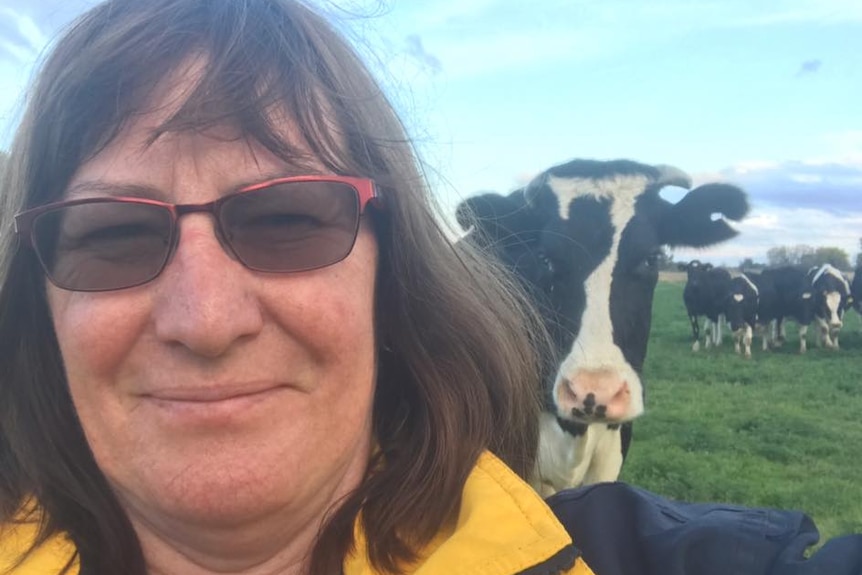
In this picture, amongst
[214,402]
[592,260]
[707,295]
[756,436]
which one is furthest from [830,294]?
[214,402]

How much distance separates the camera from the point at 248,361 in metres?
1.47

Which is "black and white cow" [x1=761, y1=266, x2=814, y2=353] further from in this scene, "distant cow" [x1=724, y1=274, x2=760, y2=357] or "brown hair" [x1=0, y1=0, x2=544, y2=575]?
"brown hair" [x1=0, y1=0, x2=544, y2=575]

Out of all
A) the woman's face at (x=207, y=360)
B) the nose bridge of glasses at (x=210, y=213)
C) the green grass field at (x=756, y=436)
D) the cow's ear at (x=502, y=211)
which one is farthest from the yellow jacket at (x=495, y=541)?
the green grass field at (x=756, y=436)

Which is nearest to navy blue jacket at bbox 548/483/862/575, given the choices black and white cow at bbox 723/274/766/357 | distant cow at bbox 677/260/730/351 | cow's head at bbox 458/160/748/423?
cow's head at bbox 458/160/748/423

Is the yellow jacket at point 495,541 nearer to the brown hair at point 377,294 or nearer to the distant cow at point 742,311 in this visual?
the brown hair at point 377,294

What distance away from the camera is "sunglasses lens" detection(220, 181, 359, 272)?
1.45m

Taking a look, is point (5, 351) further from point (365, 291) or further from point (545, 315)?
point (545, 315)

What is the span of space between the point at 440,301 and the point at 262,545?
55 centimetres

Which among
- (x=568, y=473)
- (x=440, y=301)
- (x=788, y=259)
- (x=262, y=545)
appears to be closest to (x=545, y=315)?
(x=568, y=473)

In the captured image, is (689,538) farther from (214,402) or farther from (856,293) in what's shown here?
(856,293)

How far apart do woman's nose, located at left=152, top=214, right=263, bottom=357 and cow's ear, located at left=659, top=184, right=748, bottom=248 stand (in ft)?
13.8

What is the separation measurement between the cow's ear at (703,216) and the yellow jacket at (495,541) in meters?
4.03

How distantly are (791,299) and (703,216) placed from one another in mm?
16827

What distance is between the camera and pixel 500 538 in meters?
1.41
